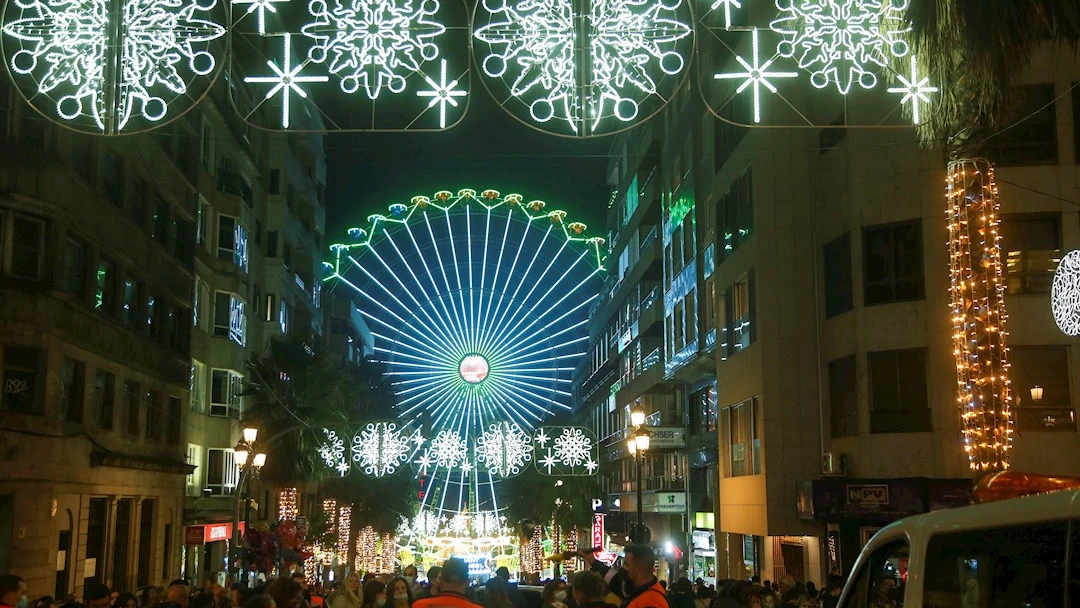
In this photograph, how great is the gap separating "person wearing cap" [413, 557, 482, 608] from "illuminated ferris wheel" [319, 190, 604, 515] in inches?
3090

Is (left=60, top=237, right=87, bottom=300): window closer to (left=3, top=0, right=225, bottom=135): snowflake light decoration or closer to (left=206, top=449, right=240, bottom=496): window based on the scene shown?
(left=3, top=0, right=225, bottom=135): snowflake light decoration

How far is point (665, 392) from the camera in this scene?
61156mm

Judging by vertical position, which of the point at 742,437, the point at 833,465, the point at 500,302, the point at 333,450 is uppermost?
the point at 500,302

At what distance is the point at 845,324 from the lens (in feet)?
112

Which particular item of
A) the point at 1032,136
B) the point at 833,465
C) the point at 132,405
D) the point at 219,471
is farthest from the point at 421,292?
the point at 1032,136

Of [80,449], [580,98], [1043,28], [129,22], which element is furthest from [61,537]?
[1043,28]

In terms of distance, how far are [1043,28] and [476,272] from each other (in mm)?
78097

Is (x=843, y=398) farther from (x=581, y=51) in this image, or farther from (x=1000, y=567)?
(x=1000, y=567)

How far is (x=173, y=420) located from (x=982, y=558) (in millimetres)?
39553

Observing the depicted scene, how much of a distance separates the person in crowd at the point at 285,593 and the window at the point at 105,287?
24.8 meters

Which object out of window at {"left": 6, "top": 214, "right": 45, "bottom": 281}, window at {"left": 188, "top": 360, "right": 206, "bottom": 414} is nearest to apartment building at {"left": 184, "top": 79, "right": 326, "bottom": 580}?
window at {"left": 188, "top": 360, "right": 206, "bottom": 414}

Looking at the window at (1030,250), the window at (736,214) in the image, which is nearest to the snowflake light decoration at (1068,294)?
the window at (1030,250)

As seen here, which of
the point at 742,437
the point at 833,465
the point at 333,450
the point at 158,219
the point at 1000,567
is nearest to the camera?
the point at 1000,567

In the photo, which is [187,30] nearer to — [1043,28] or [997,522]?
[1043,28]
